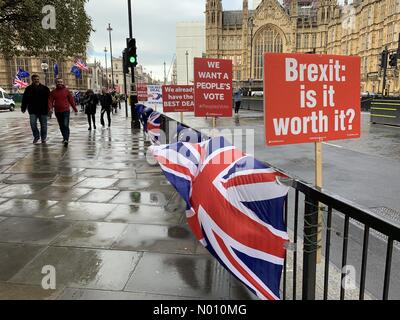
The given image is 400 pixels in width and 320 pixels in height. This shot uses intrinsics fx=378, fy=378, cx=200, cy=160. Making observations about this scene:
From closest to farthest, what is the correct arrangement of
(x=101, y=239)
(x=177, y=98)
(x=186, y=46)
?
(x=101, y=239)
(x=177, y=98)
(x=186, y=46)

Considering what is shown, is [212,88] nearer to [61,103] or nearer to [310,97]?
[310,97]

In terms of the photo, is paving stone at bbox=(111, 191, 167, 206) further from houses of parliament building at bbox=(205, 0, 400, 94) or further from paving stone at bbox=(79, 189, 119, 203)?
houses of parliament building at bbox=(205, 0, 400, 94)

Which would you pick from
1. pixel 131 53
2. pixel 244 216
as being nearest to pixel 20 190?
pixel 244 216

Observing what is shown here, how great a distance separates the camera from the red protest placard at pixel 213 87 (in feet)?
23.3

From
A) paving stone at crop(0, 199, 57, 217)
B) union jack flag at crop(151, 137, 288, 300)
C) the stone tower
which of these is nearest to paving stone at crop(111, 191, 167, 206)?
paving stone at crop(0, 199, 57, 217)

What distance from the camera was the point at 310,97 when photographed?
296cm

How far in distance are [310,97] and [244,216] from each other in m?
1.09

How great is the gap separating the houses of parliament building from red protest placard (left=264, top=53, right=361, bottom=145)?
91649 mm

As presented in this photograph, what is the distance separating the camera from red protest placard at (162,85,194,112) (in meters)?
10.9

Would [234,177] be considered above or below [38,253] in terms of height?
above

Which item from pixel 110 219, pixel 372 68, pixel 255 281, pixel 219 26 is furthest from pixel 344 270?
pixel 219 26

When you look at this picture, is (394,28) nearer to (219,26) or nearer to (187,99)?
(219,26)

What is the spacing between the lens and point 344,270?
231 cm
